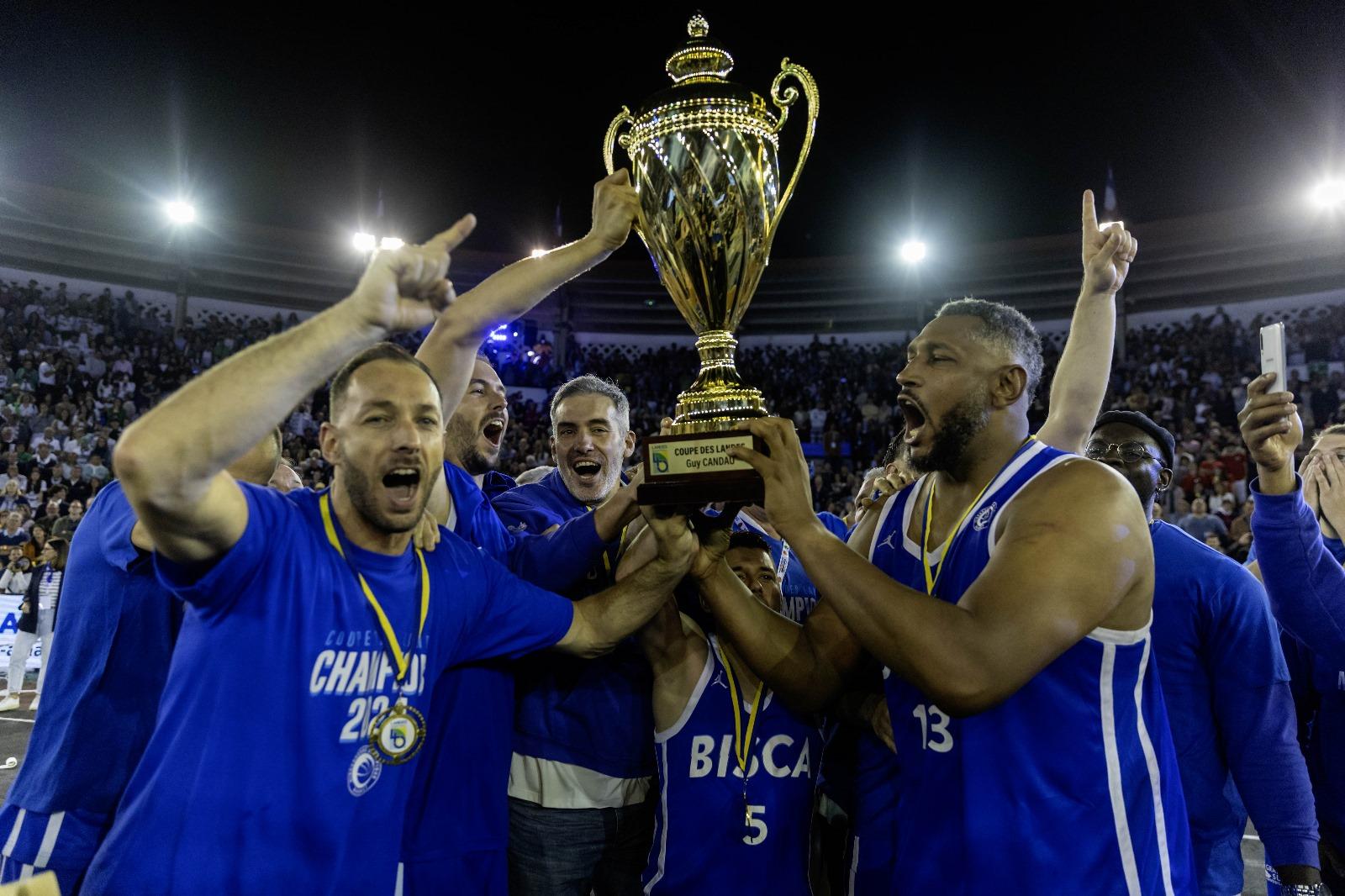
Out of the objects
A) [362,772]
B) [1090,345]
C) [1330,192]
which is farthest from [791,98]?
[1330,192]

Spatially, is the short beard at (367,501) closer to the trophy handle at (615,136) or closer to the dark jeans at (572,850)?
the dark jeans at (572,850)

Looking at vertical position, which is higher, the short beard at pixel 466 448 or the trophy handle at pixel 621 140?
the trophy handle at pixel 621 140

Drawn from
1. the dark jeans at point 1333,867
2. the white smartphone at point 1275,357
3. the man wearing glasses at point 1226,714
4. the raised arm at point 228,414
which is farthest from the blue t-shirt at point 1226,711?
the raised arm at point 228,414

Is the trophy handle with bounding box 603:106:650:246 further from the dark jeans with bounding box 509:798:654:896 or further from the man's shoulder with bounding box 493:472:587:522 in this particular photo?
the dark jeans with bounding box 509:798:654:896

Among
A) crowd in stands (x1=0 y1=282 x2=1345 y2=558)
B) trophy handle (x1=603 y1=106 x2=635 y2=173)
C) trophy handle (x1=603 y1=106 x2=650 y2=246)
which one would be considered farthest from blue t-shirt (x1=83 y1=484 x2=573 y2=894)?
crowd in stands (x1=0 y1=282 x2=1345 y2=558)

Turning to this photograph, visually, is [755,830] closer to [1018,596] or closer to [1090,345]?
[1018,596]

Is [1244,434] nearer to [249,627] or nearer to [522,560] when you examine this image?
[522,560]

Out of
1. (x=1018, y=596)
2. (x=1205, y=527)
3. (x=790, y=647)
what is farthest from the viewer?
(x=1205, y=527)

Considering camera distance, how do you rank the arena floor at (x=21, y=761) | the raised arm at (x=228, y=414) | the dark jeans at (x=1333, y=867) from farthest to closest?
the arena floor at (x=21, y=761) → the dark jeans at (x=1333, y=867) → the raised arm at (x=228, y=414)

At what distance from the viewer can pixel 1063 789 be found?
6.51 feet

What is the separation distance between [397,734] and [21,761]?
→ 653 centimetres

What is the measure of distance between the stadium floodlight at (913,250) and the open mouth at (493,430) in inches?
730

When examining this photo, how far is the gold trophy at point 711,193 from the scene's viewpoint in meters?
2.86

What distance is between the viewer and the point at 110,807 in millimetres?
2426
